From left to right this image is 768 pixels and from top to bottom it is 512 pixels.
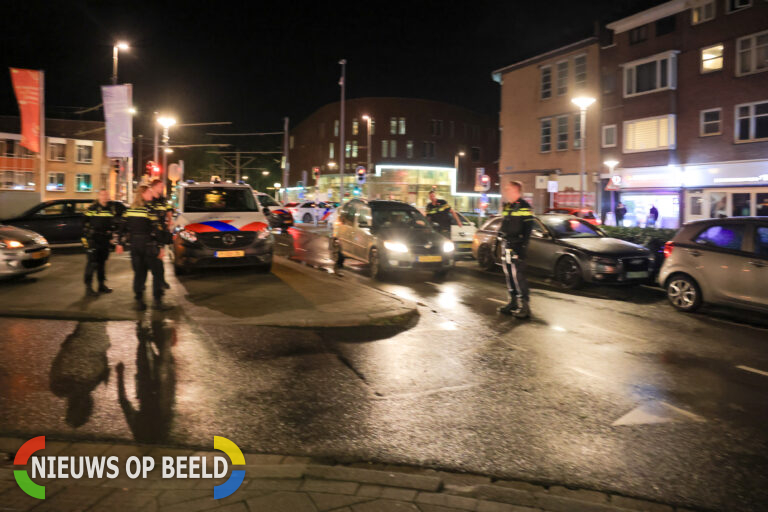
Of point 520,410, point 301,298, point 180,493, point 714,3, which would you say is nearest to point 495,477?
point 520,410

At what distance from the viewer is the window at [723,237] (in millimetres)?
8890

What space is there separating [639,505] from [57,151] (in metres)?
61.4

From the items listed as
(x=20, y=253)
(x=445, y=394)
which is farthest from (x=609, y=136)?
(x=445, y=394)

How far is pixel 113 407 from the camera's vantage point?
477cm

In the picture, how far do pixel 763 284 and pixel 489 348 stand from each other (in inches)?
173

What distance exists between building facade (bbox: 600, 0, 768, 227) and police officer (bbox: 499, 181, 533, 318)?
66.0 ft

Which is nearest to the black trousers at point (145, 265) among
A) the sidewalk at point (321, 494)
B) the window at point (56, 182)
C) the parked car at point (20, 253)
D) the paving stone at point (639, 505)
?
the parked car at point (20, 253)

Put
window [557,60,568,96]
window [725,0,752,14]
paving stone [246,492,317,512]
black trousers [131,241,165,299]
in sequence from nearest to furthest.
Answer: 1. paving stone [246,492,317,512]
2. black trousers [131,241,165,299]
3. window [725,0,752,14]
4. window [557,60,568,96]

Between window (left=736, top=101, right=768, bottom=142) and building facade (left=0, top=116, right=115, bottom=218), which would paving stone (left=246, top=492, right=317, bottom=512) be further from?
building facade (left=0, top=116, right=115, bottom=218)

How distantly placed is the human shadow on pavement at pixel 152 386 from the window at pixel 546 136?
33684 mm

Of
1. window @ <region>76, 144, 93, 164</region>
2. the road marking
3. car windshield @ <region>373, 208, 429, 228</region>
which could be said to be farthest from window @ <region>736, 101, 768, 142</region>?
window @ <region>76, 144, 93, 164</region>

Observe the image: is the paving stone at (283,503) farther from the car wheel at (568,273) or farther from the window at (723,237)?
the car wheel at (568,273)

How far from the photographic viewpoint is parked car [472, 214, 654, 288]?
1136 centimetres

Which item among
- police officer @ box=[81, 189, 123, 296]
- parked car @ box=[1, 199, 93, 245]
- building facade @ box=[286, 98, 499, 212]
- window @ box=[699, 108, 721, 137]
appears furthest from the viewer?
building facade @ box=[286, 98, 499, 212]
